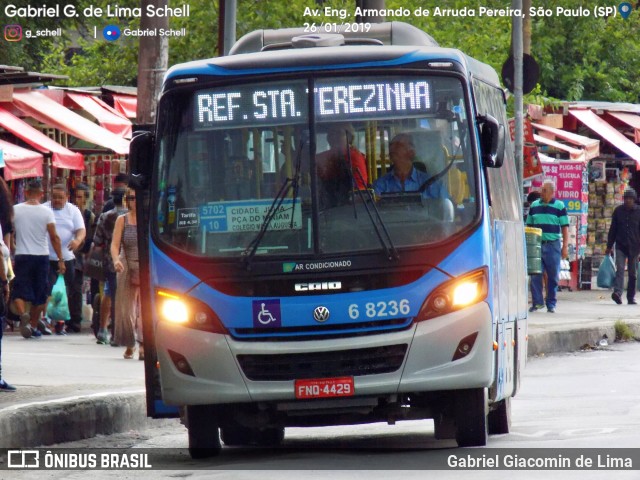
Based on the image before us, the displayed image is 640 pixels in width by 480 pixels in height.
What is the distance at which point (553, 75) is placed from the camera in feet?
150

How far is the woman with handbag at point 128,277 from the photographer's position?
17203 mm

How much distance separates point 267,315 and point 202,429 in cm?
101

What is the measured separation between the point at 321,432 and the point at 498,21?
26.8 metres

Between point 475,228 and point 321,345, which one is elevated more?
point 475,228

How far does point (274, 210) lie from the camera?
9922 mm

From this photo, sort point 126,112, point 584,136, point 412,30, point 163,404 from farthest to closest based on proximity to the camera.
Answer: point 584,136 → point 126,112 → point 412,30 → point 163,404

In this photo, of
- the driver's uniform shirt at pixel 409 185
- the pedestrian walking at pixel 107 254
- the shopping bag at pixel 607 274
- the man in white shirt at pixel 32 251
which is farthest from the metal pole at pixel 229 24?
the shopping bag at pixel 607 274

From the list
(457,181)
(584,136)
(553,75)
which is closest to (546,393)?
(457,181)

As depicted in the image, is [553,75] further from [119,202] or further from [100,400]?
[100,400]

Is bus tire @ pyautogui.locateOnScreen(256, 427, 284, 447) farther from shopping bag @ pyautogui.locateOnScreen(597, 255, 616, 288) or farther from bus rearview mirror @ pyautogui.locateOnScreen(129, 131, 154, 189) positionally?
shopping bag @ pyautogui.locateOnScreen(597, 255, 616, 288)

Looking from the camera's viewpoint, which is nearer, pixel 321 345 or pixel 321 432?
pixel 321 345

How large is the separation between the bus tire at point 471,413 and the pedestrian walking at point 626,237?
17.2m

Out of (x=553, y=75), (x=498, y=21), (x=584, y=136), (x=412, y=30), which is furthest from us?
(x=553, y=75)
